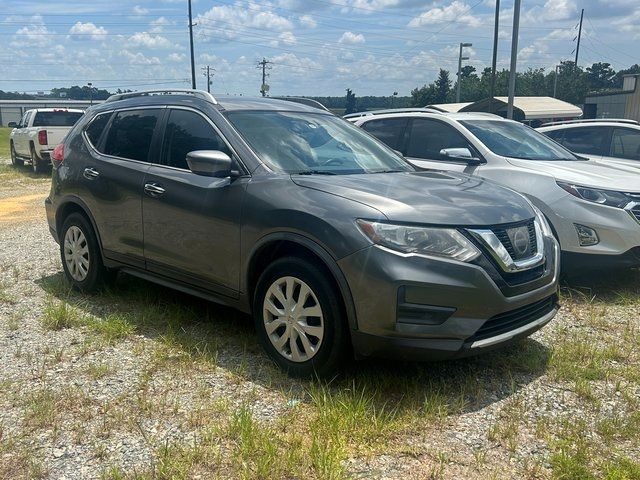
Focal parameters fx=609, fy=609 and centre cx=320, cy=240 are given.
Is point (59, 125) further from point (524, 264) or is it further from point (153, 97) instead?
point (524, 264)

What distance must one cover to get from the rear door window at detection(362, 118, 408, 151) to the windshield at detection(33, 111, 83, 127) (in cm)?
1303

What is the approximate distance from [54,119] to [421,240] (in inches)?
671

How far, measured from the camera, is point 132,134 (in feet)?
16.9

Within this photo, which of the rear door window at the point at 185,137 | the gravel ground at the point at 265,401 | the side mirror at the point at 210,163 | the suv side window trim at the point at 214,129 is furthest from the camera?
the rear door window at the point at 185,137

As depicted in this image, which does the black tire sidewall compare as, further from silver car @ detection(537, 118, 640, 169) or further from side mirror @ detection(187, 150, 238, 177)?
silver car @ detection(537, 118, 640, 169)

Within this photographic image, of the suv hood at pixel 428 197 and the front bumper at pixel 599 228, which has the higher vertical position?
the suv hood at pixel 428 197

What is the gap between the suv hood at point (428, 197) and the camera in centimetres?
344

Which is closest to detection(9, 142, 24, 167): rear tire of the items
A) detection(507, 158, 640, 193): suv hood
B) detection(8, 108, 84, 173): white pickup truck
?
detection(8, 108, 84, 173): white pickup truck

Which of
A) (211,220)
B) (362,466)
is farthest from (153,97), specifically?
(362,466)

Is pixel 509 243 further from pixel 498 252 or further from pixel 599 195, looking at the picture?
pixel 599 195

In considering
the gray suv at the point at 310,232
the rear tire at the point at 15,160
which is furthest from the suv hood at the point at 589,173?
the rear tire at the point at 15,160

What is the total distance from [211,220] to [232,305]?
602mm

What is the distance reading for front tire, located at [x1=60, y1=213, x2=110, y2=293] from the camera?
17.8 ft

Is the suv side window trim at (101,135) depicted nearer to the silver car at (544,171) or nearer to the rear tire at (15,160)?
the silver car at (544,171)
